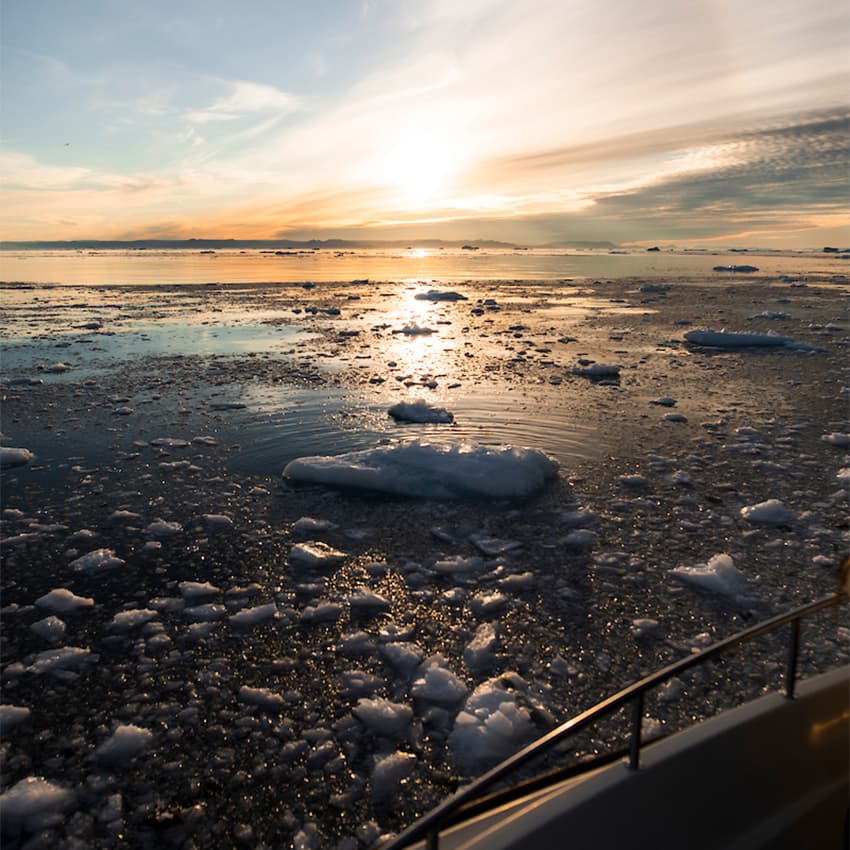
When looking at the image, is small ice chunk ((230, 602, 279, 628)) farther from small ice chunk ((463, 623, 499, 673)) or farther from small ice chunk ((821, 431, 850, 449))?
small ice chunk ((821, 431, 850, 449))

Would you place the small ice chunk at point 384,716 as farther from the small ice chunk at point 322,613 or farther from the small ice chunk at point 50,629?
the small ice chunk at point 50,629

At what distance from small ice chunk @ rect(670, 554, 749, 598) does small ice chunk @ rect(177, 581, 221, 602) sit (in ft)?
11.3

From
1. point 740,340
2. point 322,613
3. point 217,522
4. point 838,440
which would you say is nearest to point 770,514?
point 838,440

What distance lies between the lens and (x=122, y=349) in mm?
14312

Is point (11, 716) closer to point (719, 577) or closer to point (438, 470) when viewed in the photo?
point (438, 470)

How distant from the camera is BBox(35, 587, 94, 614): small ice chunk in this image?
14.0 feet

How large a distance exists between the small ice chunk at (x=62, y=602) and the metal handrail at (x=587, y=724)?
3.16 metres

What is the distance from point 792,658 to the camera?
8.54 ft

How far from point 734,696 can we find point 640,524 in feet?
7.57

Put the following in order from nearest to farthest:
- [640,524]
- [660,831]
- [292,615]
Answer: [660,831], [292,615], [640,524]

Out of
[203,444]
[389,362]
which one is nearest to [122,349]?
[389,362]

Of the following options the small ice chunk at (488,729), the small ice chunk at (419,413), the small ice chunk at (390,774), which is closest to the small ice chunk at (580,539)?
the small ice chunk at (488,729)

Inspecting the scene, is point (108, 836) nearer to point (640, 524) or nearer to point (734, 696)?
point (734, 696)

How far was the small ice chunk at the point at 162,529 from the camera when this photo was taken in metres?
5.38
